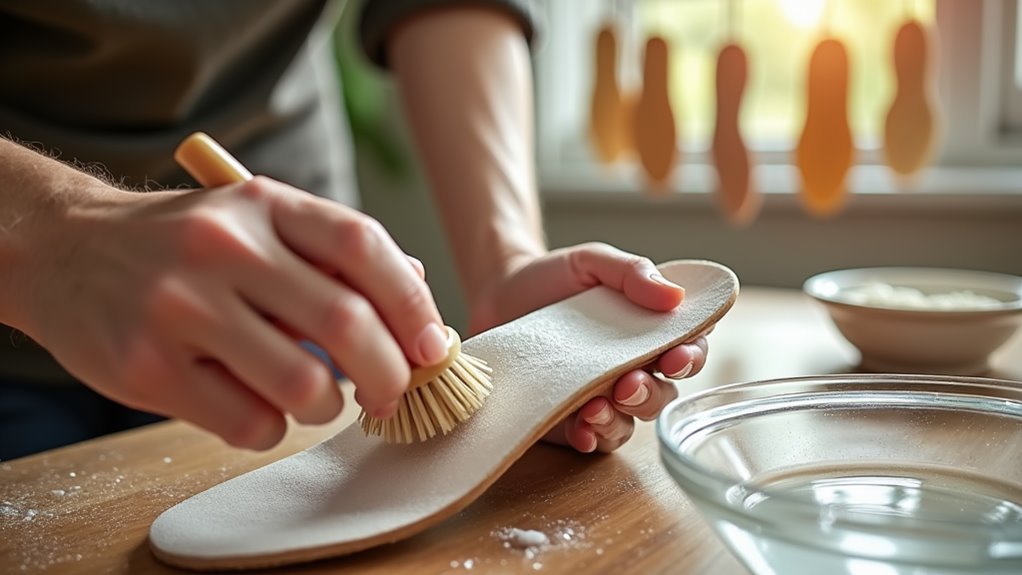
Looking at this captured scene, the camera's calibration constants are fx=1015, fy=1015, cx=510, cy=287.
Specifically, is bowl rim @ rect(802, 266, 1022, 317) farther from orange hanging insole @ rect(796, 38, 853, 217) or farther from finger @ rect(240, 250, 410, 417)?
finger @ rect(240, 250, 410, 417)

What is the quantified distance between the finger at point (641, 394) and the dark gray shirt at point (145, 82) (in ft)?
1.58

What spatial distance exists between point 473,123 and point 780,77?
0.97 metres

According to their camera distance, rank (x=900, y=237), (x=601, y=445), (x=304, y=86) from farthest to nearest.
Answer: (x=900, y=237) → (x=304, y=86) → (x=601, y=445)

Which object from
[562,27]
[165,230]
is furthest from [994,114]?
[165,230]

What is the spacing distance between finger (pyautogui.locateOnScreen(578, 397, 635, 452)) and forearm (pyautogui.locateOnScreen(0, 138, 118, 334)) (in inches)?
10.7

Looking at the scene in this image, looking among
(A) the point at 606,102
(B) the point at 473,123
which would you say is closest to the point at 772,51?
(A) the point at 606,102

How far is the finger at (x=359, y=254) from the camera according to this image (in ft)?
1.38

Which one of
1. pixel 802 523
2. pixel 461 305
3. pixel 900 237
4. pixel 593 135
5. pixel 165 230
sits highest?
pixel 165 230

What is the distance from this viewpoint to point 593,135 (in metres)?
1.42

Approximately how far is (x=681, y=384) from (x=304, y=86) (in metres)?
0.55

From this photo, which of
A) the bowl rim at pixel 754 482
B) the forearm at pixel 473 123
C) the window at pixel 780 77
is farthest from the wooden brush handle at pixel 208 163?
the window at pixel 780 77

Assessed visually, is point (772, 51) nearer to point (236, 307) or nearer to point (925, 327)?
point (925, 327)

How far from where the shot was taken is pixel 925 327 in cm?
82

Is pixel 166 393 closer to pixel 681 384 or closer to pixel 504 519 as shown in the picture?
pixel 504 519
